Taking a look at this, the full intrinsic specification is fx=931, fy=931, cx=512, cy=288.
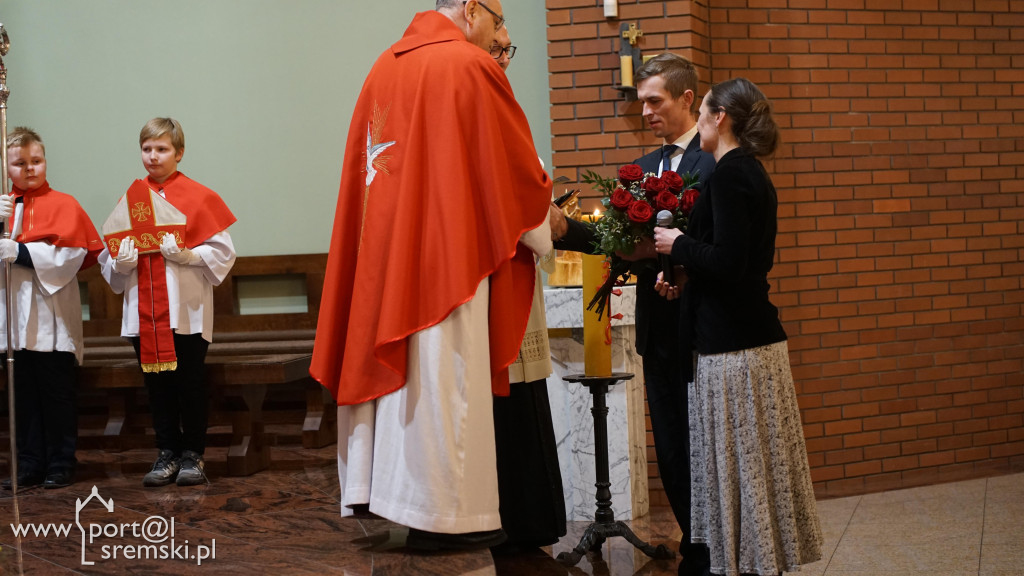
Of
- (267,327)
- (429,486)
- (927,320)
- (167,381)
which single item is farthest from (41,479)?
(927,320)

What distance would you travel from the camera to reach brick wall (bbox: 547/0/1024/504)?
607 centimetres

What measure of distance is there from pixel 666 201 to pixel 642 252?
0.73ft

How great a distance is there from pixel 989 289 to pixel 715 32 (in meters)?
2.64

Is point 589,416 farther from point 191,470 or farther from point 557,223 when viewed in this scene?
point 191,470

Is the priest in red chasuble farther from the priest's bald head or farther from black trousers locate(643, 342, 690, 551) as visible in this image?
black trousers locate(643, 342, 690, 551)

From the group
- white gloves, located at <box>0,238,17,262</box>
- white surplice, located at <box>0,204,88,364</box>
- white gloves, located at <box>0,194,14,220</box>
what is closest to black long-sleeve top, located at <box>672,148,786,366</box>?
white gloves, located at <box>0,238,17,262</box>

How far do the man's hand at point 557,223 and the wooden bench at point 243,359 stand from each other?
75.0 inches

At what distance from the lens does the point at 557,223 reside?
11.9 feet

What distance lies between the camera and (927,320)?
20.7 ft

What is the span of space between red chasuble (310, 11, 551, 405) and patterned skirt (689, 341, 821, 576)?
0.71 meters

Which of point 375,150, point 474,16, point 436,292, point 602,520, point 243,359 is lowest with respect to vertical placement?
point 602,520

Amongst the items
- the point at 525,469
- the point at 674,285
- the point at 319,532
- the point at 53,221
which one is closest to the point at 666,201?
the point at 674,285

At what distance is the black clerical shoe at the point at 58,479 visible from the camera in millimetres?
4645

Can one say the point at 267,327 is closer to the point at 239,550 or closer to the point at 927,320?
the point at 239,550
